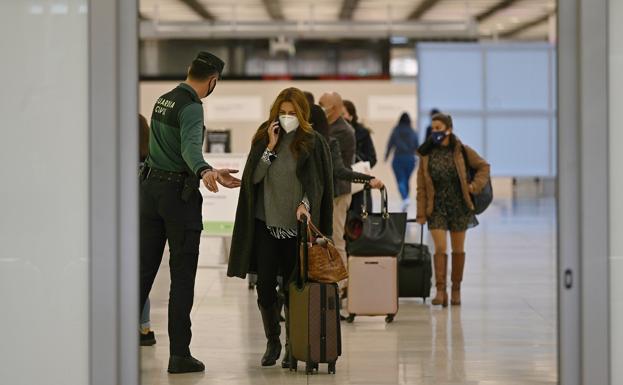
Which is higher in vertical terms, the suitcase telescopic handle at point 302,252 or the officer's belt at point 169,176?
the officer's belt at point 169,176

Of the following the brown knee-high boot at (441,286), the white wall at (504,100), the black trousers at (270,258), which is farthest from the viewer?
the white wall at (504,100)

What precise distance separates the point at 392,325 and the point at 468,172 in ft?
5.05

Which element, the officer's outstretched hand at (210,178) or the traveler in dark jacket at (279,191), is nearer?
the officer's outstretched hand at (210,178)

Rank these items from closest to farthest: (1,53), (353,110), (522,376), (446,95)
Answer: (1,53) < (522,376) < (353,110) < (446,95)

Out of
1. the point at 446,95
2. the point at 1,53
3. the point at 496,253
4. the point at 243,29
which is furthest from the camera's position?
the point at 243,29

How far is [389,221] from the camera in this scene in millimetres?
8984

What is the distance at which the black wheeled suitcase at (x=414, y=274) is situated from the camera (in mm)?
9914

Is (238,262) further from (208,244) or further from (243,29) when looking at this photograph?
(243,29)

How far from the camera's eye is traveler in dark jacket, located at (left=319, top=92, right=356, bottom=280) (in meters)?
9.79

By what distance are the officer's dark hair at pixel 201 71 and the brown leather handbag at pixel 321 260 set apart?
1.07 meters

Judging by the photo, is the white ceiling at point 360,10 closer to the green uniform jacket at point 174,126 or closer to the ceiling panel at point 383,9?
the ceiling panel at point 383,9

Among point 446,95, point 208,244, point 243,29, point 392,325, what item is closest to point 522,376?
point 392,325
